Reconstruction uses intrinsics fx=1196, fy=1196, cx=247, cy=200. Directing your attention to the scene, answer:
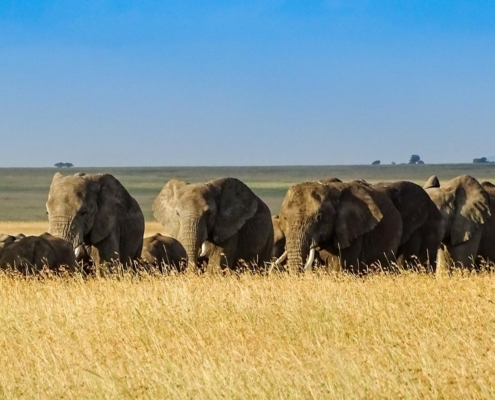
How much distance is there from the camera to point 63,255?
1997 cm

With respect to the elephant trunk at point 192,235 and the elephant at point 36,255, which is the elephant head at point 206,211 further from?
the elephant at point 36,255

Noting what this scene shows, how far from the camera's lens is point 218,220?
23.2 meters

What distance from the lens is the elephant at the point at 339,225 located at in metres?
21.4

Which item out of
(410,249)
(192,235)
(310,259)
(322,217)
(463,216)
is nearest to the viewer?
(310,259)

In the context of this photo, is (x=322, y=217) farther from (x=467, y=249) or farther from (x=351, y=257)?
(x=467, y=249)

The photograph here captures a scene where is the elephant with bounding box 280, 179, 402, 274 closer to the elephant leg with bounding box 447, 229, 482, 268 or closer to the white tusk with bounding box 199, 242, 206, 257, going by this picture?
the white tusk with bounding box 199, 242, 206, 257

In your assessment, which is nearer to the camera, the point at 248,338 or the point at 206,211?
the point at 248,338

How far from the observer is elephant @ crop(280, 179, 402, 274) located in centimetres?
2142

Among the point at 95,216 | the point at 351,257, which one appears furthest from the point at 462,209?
the point at 95,216

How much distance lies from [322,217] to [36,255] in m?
5.19

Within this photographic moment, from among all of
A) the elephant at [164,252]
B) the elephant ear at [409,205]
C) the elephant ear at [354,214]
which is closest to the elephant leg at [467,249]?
the elephant ear at [409,205]

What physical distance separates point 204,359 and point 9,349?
90.6 inches

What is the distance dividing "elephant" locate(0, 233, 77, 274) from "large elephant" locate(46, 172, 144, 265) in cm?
99

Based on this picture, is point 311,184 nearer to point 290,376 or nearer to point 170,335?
point 170,335
